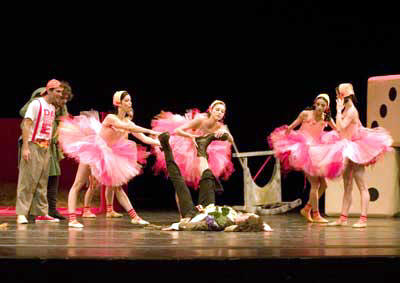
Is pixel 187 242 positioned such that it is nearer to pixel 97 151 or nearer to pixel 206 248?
pixel 206 248

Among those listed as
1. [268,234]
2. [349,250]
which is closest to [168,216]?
[268,234]

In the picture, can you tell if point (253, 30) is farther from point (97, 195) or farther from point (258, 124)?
point (97, 195)

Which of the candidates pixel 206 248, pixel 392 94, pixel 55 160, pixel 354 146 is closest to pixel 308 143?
pixel 354 146

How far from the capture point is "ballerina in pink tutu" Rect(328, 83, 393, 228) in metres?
6.86

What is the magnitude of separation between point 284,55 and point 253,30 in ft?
1.68

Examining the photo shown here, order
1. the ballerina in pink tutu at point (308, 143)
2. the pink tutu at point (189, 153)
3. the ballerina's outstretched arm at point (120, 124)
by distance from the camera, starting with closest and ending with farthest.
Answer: the ballerina's outstretched arm at point (120, 124)
the pink tutu at point (189, 153)
the ballerina in pink tutu at point (308, 143)

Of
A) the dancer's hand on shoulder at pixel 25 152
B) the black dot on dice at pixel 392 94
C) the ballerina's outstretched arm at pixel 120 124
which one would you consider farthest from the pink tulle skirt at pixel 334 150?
the dancer's hand on shoulder at pixel 25 152

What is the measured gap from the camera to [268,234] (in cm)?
601

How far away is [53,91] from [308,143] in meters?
2.48

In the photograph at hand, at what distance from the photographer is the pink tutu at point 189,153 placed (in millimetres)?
7242

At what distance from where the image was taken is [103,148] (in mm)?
6637

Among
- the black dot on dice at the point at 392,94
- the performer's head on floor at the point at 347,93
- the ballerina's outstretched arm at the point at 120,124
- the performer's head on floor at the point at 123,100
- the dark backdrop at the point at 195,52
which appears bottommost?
the ballerina's outstretched arm at the point at 120,124

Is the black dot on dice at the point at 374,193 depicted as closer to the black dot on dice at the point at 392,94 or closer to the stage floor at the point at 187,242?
the black dot on dice at the point at 392,94

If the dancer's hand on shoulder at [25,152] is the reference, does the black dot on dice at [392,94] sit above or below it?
above
